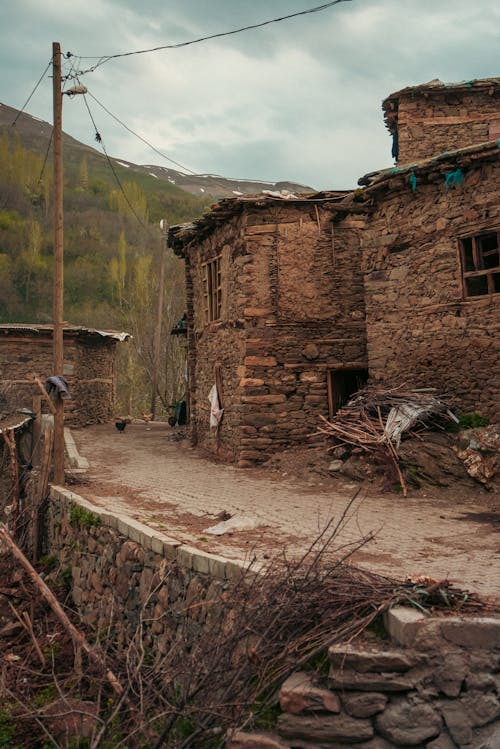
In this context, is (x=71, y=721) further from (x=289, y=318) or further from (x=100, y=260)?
(x=100, y=260)

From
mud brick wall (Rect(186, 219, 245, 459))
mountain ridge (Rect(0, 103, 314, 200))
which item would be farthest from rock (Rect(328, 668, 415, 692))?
mountain ridge (Rect(0, 103, 314, 200))

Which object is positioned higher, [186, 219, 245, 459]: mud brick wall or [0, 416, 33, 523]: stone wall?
[186, 219, 245, 459]: mud brick wall

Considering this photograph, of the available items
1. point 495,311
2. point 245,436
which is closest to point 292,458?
point 245,436

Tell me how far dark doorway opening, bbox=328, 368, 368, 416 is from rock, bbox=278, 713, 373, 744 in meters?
9.11

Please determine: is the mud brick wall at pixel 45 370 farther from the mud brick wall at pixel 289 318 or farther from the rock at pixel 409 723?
the rock at pixel 409 723

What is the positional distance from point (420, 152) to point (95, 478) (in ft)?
32.0

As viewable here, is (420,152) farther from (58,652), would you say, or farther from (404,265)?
(58,652)

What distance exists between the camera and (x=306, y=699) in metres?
4.04

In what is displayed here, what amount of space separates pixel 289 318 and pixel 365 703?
30.9ft

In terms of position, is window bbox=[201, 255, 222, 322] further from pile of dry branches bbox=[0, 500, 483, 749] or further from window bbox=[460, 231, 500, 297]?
pile of dry branches bbox=[0, 500, 483, 749]

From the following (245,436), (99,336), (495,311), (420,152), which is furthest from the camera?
(99,336)

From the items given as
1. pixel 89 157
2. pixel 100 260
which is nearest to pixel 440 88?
pixel 100 260

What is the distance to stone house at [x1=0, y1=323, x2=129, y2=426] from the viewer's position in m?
21.0

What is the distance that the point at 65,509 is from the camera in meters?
9.90
